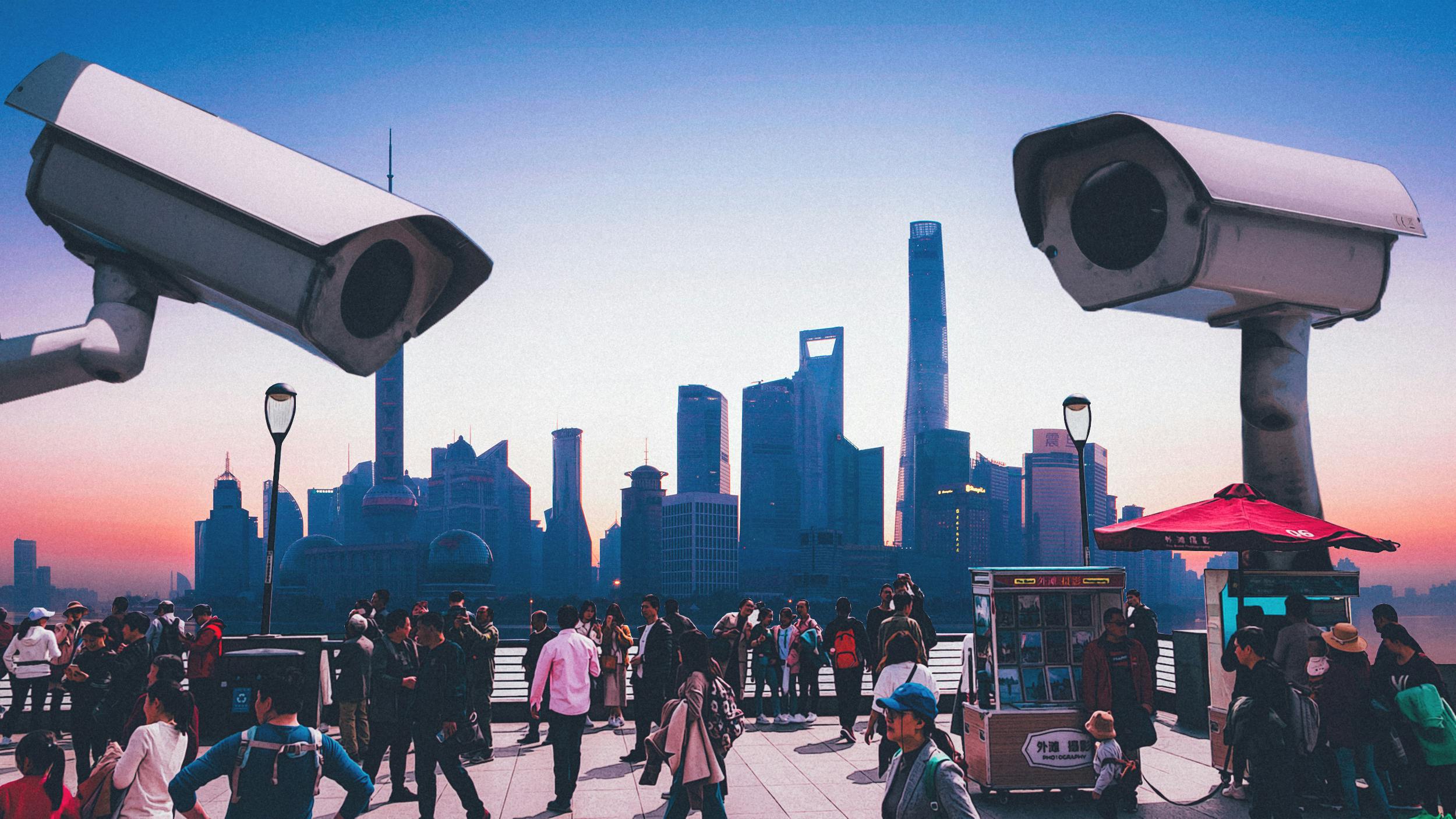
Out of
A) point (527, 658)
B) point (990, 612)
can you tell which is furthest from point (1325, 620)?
point (527, 658)

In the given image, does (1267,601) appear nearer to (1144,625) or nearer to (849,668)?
(1144,625)

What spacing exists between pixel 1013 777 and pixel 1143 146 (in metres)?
6.21

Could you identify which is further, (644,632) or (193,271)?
(644,632)

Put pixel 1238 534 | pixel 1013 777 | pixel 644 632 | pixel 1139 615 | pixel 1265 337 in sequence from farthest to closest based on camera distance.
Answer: pixel 1139 615
pixel 644 632
pixel 1265 337
pixel 1238 534
pixel 1013 777

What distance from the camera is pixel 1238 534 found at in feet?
33.2

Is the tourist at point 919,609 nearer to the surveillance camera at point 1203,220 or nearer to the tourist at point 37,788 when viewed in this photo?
the surveillance camera at point 1203,220

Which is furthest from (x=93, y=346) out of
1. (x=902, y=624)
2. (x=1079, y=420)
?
(x=1079, y=420)

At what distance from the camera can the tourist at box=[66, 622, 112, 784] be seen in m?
9.86

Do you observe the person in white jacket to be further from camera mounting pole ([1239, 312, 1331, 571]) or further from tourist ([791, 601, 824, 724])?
camera mounting pole ([1239, 312, 1331, 571])

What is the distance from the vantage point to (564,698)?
9.66 m

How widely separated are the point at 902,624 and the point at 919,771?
20.1 ft

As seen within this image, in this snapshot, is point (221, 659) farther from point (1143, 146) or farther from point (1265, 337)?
point (1265, 337)

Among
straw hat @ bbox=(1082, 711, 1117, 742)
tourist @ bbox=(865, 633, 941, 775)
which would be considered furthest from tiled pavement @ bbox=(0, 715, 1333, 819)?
straw hat @ bbox=(1082, 711, 1117, 742)

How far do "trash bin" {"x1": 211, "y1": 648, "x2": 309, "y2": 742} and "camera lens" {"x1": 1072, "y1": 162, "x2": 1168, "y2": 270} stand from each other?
11.1 m
